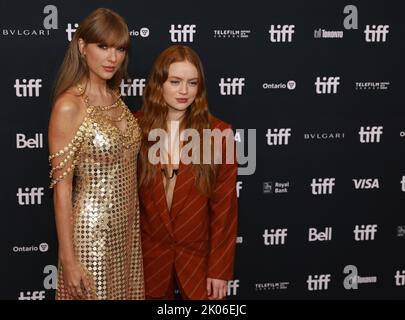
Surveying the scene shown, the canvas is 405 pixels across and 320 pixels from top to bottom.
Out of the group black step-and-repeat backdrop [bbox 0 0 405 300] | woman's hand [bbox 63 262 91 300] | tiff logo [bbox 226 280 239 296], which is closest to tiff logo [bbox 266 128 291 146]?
black step-and-repeat backdrop [bbox 0 0 405 300]

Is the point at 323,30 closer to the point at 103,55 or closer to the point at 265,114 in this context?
the point at 265,114

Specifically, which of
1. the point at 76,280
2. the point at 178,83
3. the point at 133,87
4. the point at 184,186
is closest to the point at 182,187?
the point at 184,186

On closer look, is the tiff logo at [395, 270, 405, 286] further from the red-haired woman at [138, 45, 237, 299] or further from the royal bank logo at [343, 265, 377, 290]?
the red-haired woman at [138, 45, 237, 299]

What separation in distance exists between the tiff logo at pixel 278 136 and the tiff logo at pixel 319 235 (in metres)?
0.57

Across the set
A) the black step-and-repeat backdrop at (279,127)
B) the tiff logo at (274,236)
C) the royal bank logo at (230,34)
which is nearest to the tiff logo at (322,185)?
the black step-and-repeat backdrop at (279,127)

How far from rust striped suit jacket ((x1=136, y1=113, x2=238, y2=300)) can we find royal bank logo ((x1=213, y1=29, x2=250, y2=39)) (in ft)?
2.63

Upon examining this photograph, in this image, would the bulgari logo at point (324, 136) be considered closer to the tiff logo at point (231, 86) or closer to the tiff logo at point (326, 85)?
the tiff logo at point (326, 85)

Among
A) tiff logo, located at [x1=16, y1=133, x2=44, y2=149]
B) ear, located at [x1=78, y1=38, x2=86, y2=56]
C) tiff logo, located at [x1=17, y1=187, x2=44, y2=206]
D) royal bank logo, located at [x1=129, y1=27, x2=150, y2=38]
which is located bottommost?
tiff logo, located at [x1=17, y1=187, x2=44, y2=206]

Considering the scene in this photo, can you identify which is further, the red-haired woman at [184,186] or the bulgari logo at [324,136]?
the bulgari logo at [324,136]

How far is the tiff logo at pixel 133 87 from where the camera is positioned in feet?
10.6

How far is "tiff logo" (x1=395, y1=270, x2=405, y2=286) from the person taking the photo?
3.80 m

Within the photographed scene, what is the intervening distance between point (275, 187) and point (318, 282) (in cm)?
67

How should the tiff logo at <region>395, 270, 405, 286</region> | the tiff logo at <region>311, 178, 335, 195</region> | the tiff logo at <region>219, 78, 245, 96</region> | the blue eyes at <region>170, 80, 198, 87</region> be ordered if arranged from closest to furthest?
1. the blue eyes at <region>170, 80, 198, 87</region>
2. the tiff logo at <region>219, 78, 245, 96</region>
3. the tiff logo at <region>311, 178, 335, 195</region>
4. the tiff logo at <region>395, 270, 405, 286</region>

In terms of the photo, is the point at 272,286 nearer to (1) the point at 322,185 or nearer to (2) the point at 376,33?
(1) the point at 322,185
